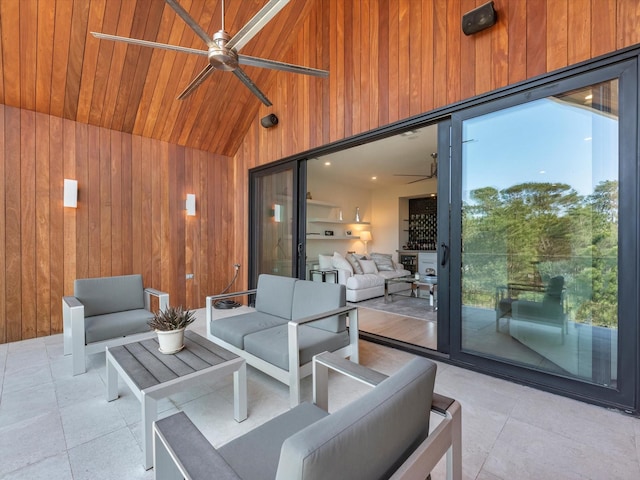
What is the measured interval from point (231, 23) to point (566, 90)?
11.7 feet

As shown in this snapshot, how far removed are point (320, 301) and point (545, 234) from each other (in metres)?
1.90

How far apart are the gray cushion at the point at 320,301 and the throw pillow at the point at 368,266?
143 inches

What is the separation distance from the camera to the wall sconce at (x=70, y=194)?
3.73 meters

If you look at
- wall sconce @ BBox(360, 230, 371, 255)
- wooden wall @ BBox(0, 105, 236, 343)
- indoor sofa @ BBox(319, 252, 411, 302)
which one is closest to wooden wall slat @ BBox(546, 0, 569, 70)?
indoor sofa @ BBox(319, 252, 411, 302)

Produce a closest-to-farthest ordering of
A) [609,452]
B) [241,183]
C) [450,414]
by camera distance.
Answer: [450,414] < [609,452] < [241,183]

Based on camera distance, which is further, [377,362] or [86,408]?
[377,362]

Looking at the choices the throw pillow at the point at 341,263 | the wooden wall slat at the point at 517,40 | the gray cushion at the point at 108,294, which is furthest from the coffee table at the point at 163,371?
the throw pillow at the point at 341,263

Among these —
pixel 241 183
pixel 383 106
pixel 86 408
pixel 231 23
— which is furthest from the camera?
pixel 241 183

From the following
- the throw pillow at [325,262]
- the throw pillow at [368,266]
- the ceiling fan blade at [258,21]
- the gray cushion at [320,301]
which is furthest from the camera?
the throw pillow at [368,266]

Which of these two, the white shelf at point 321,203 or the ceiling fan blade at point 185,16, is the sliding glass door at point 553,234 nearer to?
the ceiling fan blade at point 185,16

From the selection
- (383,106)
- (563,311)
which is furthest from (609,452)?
(383,106)

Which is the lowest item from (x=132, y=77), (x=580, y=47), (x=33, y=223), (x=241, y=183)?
(x=33, y=223)

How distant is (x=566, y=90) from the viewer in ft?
7.11

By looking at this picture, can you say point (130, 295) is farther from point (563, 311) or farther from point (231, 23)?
point (563, 311)
